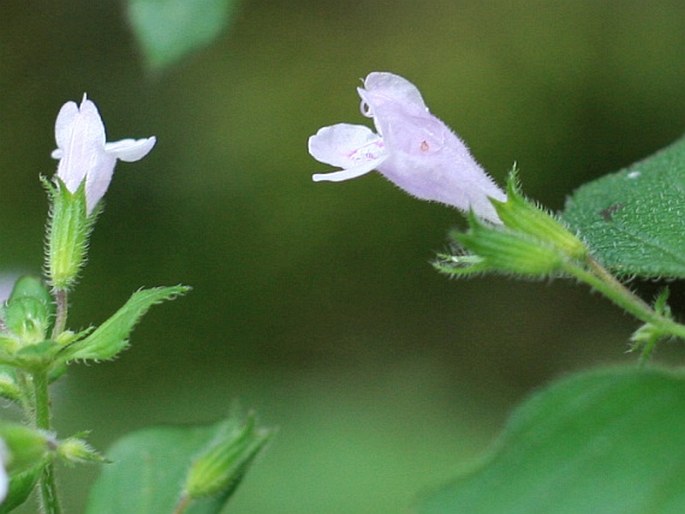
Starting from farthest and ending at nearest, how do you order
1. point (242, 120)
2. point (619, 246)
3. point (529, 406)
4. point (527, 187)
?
point (242, 120)
point (527, 187)
point (619, 246)
point (529, 406)

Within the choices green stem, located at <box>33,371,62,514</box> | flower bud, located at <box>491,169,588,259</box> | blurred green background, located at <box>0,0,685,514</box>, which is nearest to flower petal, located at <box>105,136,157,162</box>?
green stem, located at <box>33,371,62,514</box>

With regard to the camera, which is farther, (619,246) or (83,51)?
(83,51)

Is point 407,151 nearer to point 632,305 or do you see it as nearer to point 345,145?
point 345,145

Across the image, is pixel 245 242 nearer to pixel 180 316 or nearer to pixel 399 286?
pixel 180 316

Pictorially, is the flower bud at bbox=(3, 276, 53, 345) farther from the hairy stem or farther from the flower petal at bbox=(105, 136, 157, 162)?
the hairy stem

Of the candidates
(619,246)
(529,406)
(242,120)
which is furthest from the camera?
(242,120)

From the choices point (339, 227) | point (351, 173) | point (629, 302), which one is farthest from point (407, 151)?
point (339, 227)

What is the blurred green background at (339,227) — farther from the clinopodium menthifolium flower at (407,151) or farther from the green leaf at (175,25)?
the clinopodium menthifolium flower at (407,151)

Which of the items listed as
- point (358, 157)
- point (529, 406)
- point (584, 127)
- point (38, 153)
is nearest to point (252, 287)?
point (38, 153)

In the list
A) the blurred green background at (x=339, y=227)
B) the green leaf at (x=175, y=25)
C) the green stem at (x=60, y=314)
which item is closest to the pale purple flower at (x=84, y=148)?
the green stem at (x=60, y=314)
